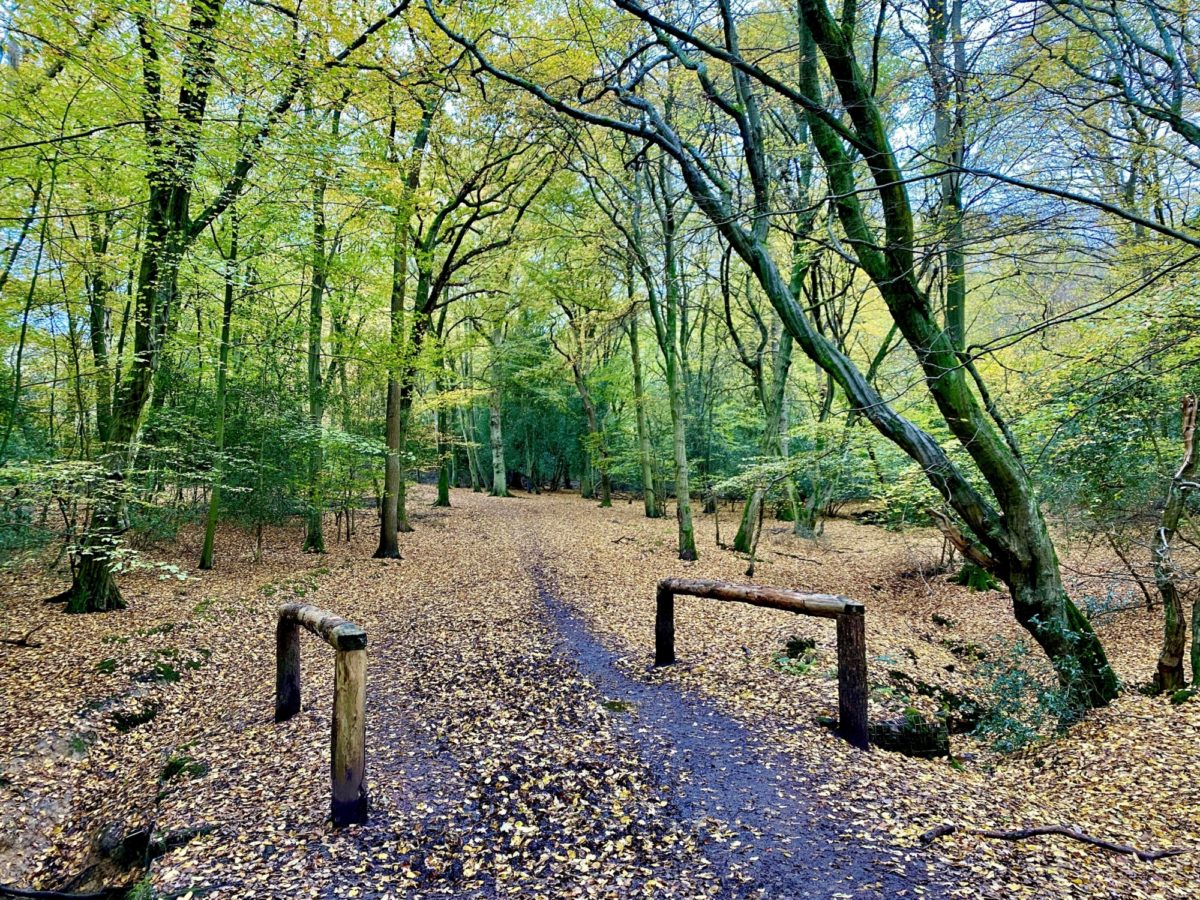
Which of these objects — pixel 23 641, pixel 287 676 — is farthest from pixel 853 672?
pixel 23 641

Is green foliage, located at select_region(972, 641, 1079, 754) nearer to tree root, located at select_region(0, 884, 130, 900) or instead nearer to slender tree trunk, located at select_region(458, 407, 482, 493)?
tree root, located at select_region(0, 884, 130, 900)

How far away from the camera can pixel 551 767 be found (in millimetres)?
3773

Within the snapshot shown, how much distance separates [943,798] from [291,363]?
1122 centimetres

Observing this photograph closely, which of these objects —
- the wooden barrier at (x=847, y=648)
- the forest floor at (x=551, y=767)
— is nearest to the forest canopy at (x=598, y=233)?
the forest floor at (x=551, y=767)

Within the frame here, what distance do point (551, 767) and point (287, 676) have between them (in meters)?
2.48

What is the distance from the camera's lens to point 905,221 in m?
4.72

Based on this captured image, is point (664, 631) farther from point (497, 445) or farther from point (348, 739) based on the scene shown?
point (497, 445)

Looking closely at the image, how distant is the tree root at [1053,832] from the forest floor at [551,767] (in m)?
0.04

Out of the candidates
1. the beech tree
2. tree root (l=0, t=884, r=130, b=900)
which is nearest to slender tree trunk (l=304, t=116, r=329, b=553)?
the beech tree

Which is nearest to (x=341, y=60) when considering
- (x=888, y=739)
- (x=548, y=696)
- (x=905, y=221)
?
(x=905, y=221)

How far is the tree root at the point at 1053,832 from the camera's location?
2.88 meters

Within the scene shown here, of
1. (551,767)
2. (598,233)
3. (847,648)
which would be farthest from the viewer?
(598,233)

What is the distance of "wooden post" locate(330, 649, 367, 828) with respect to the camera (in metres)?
3.19

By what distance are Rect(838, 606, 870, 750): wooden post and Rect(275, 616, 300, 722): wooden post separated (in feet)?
14.0
